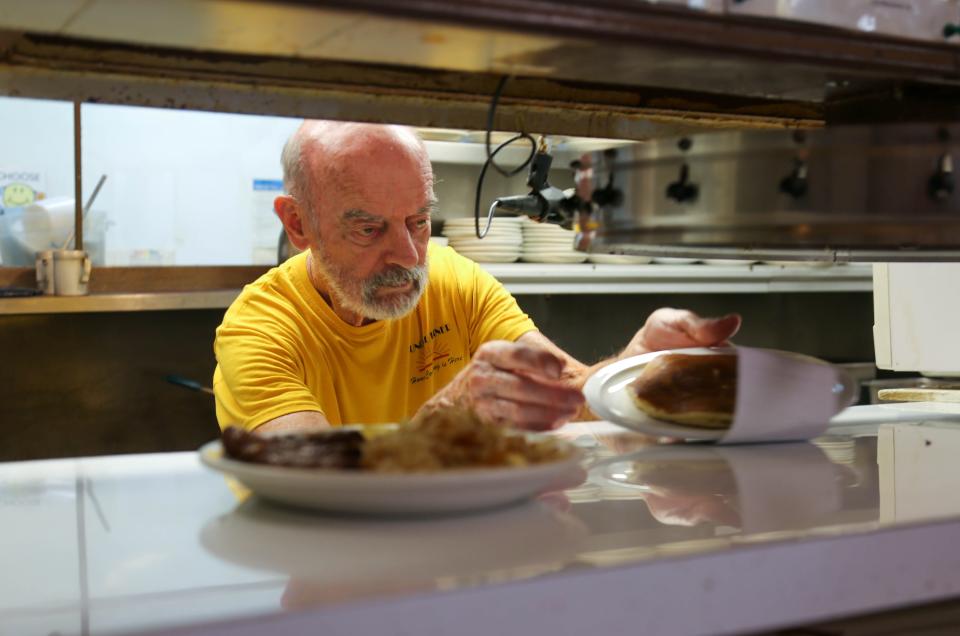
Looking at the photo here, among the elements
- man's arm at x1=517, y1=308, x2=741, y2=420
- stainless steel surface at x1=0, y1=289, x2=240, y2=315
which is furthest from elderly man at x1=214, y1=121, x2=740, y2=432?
stainless steel surface at x1=0, y1=289, x2=240, y2=315

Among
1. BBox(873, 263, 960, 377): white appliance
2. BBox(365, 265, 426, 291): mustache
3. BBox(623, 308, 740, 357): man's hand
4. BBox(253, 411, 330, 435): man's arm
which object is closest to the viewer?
BBox(623, 308, 740, 357): man's hand

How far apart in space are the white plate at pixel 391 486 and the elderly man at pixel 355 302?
104 cm

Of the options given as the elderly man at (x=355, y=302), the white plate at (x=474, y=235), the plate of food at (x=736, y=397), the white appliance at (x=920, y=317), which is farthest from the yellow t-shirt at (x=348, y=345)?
the white plate at (x=474, y=235)

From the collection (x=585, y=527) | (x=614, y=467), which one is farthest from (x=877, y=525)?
(x=614, y=467)

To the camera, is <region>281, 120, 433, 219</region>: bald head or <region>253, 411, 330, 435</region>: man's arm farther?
<region>281, 120, 433, 219</region>: bald head

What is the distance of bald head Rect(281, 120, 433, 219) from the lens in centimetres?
211

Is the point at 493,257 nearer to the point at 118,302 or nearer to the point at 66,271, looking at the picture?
the point at 118,302

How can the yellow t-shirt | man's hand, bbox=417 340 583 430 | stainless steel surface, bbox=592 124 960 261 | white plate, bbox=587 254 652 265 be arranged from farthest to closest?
white plate, bbox=587 254 652 265
the yellow t-shirt
man's hand, bbox=417 340 583 430
stainless steel surface, bbox=592 124 960 261

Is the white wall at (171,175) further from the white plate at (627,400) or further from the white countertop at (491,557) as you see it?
the white countertop at (491,557)

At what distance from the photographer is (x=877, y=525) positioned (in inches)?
34.7

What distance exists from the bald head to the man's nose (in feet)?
0.40

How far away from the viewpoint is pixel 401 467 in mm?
858

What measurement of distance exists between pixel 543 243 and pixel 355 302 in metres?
1.57

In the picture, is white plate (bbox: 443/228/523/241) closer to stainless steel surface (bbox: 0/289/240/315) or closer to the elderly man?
stainless steel surface (bbox: 0/289/240/315)
